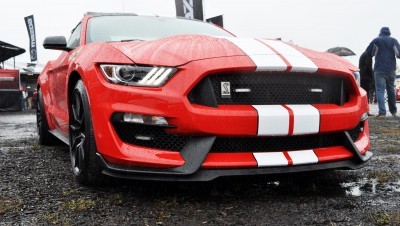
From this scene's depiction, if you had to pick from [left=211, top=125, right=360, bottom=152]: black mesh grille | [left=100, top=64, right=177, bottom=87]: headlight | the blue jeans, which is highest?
[left=100, top=64, right=177, bottom=87]: headlight

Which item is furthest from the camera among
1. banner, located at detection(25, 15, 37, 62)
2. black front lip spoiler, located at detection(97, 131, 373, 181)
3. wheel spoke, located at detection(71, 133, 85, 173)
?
banner, located at detection(25, 15, 37, 62)

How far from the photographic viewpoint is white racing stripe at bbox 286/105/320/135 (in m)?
2.17

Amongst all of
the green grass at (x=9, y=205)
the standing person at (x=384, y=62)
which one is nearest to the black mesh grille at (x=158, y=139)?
the green grass at (x=9, y=205)

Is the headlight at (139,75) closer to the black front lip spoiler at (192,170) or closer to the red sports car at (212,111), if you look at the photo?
the red sports car at (212,111)

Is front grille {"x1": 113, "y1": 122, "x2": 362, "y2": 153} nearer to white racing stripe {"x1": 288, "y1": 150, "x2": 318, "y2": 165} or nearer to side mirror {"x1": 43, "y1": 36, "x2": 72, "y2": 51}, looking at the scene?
white racing stripe {"x1": 288, "y1": 150, "x2": 318, "y2": 165}

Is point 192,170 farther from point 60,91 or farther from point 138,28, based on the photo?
point 60,91

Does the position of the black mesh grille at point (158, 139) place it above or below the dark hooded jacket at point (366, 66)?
Result: above

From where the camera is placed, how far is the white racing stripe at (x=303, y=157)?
218cm

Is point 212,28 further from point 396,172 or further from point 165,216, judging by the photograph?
point 165,216

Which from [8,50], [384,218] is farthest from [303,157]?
[8,50]

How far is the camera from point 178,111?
2076 mm

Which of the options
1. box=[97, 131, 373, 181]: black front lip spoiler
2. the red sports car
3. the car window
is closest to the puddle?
the red sports car

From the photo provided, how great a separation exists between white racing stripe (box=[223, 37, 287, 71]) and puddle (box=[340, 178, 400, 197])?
0.81 metres

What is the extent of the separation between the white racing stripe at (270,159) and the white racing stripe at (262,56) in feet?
1.45
